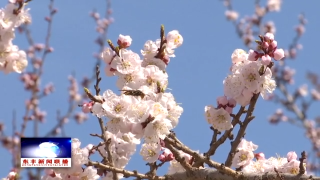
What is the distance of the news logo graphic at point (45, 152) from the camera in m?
3.41

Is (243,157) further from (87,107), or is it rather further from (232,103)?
(87,107)

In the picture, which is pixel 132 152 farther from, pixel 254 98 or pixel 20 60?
pixel 20 60

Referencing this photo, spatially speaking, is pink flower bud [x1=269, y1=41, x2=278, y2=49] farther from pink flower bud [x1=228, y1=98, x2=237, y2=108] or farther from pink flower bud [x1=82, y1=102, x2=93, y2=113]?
pink flower bud [x1=82, y1=102, x2=93, y2=113]

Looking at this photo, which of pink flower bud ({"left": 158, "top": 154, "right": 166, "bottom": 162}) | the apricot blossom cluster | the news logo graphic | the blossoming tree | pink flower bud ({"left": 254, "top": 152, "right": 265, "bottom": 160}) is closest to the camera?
the blossoming tree

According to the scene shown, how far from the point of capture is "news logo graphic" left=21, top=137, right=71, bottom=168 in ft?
11.2

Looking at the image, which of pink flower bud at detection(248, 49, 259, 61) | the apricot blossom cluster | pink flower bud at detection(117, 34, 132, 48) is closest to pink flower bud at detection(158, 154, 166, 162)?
pink flower bud at detection(117, 34, 132, 48)

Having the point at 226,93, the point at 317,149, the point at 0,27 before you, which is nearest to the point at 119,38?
the point at 226,93

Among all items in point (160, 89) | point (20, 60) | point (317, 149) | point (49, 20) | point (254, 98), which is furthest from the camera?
point (317, 149)

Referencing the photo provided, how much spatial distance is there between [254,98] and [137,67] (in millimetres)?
782

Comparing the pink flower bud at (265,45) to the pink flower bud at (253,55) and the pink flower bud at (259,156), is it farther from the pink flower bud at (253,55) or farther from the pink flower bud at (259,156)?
the pink flower bud at (259,156)

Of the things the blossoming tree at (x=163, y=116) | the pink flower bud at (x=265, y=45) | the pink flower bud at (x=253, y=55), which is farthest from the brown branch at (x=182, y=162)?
the pink flower bud at (x=265, y=45)

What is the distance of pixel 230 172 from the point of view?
118 inches

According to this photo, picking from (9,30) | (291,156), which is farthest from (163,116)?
(9,30)

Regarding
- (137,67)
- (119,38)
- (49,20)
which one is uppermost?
(49,20)
